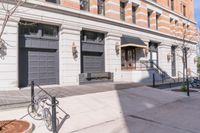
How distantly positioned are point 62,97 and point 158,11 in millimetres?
Result: 18804

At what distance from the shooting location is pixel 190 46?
30.0 meters

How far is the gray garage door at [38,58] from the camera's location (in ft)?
41.3

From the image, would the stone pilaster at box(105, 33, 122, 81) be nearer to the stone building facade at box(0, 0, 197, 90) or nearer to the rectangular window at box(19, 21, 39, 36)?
the stone building facade at box(0, 0, 197, 90)

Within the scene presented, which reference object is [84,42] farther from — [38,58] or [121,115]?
[121,115]

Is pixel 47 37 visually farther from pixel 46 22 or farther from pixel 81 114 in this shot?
pixel 81 114

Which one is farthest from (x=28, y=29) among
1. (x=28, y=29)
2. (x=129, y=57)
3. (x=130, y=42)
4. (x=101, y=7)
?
(x=129, y=57)

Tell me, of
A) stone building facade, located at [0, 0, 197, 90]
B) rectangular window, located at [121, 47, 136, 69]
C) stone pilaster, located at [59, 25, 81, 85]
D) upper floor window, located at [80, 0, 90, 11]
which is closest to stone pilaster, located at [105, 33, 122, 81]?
stone building facade, located at [0, 0, 197, 90]

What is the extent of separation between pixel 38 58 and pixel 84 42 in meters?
4.13

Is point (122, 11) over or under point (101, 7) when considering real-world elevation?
over

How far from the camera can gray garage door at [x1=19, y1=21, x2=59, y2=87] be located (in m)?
12.6

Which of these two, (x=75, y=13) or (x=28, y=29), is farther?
(x=75, y=13)

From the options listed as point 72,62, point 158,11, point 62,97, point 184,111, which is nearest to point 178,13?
point 158,11

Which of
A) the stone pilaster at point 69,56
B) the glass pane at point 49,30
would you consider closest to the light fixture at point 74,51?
the stone pilaster at point 69,56

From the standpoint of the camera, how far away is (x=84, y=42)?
51.7 feet
